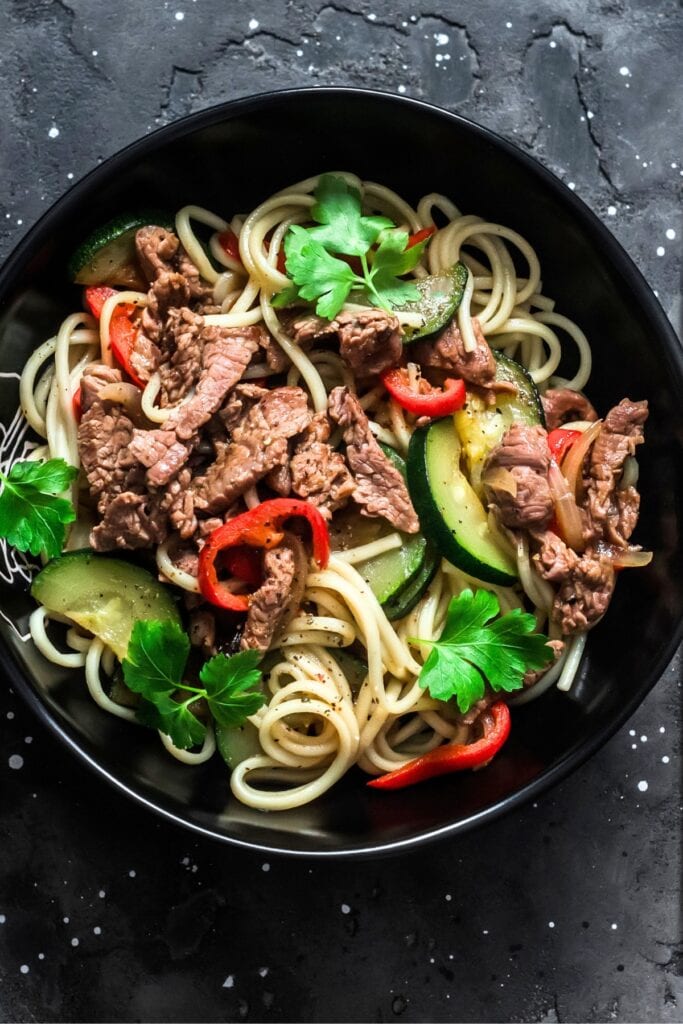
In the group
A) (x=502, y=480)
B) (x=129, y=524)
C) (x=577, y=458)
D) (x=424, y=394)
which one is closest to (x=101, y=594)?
(x=129, y=524)

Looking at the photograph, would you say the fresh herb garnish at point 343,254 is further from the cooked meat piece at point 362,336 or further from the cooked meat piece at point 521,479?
the cooked meat piece at point 521,479

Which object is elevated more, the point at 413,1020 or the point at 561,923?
the point at 561,923

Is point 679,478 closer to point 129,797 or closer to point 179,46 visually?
point 129,797

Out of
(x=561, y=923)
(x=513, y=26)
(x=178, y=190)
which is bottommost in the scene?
(x=561, y=923)

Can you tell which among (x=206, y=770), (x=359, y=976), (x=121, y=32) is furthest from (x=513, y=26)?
(x=359, y=976)

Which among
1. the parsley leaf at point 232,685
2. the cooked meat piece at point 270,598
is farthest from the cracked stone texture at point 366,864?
the cooked meat piece at point 270,598

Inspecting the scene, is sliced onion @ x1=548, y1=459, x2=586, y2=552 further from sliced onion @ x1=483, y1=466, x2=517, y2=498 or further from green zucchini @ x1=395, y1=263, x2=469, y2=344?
green zucchini @ x1=395, y1=263, x2=469, y2=344

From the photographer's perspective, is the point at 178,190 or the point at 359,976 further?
the point at 359,976
